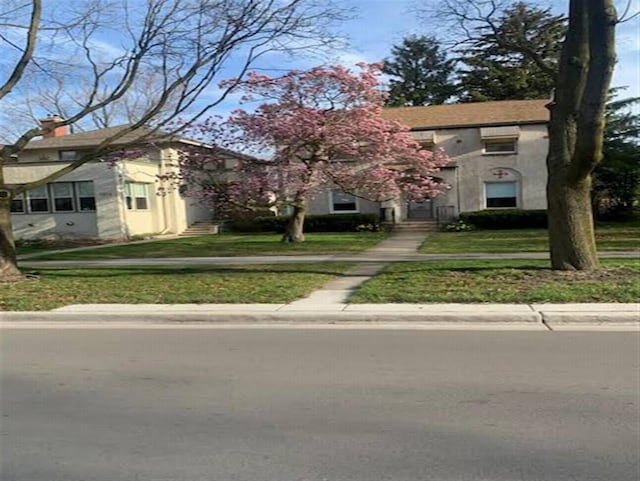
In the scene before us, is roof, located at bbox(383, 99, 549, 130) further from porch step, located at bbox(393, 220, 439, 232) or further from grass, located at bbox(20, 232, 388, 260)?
grass, located at bbox(20, 232, 388, 260)

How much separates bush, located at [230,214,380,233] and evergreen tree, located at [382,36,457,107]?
26352 millimetres

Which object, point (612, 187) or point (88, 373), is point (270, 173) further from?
point (612, 187)

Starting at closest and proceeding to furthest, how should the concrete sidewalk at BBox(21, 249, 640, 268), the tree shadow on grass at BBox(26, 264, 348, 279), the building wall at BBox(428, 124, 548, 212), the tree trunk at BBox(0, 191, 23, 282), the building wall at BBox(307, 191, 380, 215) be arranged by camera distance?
the tree trunk at BBox(0, 191, 23, 282)
the tree shadow on grass at BBox(26, 264, 348, 279)
the concrete sidewalk at BBox(21, 249, 640, 268)
the building wall at BBox(428, 124, 548, 212)
the building wall at BBox(307, 191, 380, 215)

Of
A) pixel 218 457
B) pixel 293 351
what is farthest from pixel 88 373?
pixel 218 457

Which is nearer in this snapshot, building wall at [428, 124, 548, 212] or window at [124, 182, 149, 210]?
window at [124, 182, 149, 210]

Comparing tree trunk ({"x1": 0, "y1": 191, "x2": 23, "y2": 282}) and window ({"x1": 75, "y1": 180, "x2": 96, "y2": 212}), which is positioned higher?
window ({"x1": 75, "y1": 180, "x2": 96, "y2": 212})

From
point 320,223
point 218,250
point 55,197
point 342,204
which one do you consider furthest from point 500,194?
point 55,197

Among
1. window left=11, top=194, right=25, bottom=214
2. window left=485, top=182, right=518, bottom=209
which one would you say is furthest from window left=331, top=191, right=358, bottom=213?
window left=11, top=194, right=25, bottom=214

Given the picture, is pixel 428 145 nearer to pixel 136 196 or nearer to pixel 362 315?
pixel 136 196

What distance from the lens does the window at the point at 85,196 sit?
2817 cm

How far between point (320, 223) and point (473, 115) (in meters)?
9.97

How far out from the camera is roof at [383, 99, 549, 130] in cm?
3066

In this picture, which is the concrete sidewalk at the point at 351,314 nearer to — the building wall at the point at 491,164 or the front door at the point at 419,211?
the front door at the point at 419,211

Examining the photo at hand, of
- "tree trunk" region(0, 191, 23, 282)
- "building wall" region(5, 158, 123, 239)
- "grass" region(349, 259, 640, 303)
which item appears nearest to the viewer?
"grass" region(349, 259, 640, 303)
